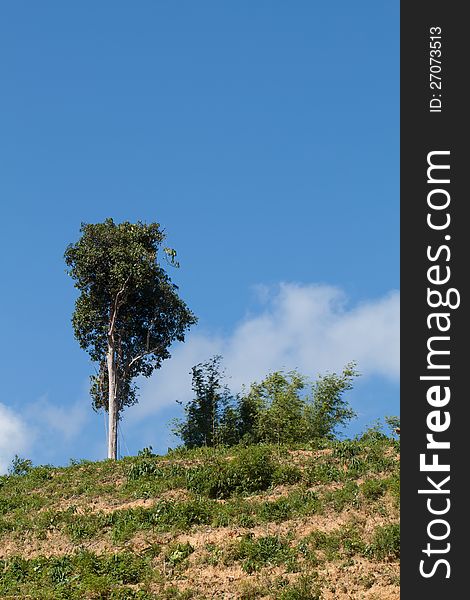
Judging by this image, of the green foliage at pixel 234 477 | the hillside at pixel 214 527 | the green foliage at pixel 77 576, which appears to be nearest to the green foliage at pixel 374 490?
the hillside at pixel 214 527

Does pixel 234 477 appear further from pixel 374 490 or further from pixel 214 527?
pixel 374 490

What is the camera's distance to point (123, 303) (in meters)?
42.2

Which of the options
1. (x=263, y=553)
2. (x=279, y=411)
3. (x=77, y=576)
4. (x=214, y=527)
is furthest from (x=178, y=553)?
(x=279, y=411)

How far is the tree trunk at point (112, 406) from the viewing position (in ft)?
129

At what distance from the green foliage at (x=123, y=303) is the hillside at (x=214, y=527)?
40.3 feet

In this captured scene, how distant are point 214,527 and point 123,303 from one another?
19658 millimetres

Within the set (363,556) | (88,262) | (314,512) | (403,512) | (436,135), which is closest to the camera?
(403,512)

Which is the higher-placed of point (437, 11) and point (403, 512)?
point (437, 11)

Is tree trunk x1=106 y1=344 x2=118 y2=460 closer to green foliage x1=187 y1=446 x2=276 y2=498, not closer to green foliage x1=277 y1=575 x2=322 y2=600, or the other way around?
green foliage x1=187 y1=446 x2=276 y2=498

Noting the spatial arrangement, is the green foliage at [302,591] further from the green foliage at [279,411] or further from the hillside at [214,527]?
the green foliage at [279,411]

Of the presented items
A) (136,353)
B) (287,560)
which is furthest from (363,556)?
(136,353)

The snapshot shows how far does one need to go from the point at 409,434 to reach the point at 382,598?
6.51 metres

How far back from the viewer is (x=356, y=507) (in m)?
24.2

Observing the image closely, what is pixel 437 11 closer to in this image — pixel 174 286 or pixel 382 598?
pixel 382 598
